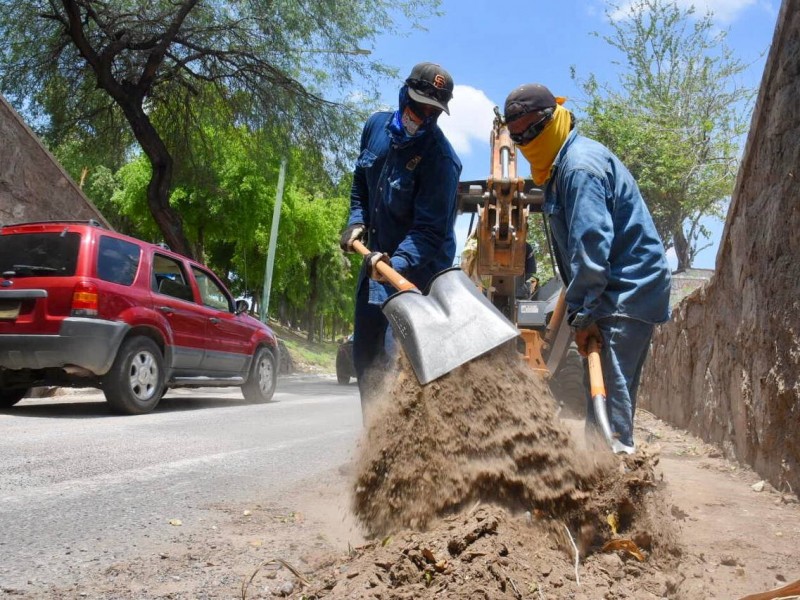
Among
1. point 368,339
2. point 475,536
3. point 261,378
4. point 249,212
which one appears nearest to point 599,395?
point 475,536

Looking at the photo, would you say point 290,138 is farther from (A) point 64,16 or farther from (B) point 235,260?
(B) point 235,260

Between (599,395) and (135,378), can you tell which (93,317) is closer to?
(135,378)

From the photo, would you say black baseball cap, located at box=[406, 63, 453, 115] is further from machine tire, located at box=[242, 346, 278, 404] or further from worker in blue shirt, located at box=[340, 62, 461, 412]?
machine tire, located at box=[242, 346, 278, 404]

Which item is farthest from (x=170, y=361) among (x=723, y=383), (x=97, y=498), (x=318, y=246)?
(x=318, y=246)

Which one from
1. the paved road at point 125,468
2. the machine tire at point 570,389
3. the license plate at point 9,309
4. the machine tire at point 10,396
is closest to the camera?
the paved road at point 125,468

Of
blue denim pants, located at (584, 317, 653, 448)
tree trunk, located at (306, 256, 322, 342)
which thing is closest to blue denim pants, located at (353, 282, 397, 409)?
blue denim pants, located at (584, 317, 653, 448)

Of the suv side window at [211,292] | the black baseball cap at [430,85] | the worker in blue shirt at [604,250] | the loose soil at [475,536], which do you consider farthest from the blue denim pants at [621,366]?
the suv side window at [211,292]

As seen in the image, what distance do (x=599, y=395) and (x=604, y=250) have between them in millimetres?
584

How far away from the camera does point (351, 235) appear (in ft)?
13.8

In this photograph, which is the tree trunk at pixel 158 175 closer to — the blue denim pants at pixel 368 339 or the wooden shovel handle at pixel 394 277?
the blue denim pants at pixel 368 339

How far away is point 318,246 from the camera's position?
31.4 metres

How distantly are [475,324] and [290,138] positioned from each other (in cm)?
1465

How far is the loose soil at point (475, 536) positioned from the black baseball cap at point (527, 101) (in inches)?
45.2

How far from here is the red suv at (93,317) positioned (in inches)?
287
